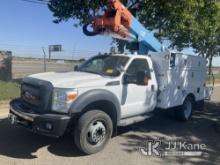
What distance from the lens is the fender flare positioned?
19.4 ft

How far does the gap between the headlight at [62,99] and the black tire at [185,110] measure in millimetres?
4407

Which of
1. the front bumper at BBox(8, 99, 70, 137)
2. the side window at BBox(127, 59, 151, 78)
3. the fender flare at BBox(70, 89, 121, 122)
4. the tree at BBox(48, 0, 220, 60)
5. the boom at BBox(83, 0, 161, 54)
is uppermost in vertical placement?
the tree at BBox(48, 0, 220, 60)

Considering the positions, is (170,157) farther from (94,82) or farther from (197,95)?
(197,95)

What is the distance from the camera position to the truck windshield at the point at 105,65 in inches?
278

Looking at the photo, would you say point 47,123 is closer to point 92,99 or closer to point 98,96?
point 92,99

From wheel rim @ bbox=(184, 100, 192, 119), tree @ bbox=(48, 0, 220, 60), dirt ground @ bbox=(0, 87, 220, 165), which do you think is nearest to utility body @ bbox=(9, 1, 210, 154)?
wheel rim @ bbox=(184, 100, 192, 119)

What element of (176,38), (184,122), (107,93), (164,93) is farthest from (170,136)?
(176,38)

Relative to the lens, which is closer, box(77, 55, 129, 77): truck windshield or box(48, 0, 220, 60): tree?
box(77, 55, 129, 77): truck windshield

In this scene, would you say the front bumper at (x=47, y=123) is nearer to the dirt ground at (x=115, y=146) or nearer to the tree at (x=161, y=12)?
the dirt ground at (x=115, y=146)

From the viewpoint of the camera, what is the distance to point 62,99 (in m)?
5.87

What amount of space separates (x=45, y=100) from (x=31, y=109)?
51 cm

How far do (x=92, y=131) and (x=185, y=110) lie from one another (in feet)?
13.9

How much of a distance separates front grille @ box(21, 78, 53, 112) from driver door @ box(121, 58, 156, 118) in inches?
66.5

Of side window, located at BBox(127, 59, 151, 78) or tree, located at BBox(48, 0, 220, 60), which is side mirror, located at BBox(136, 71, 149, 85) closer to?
side window, located at BBox(127, 59, 151, 78)
